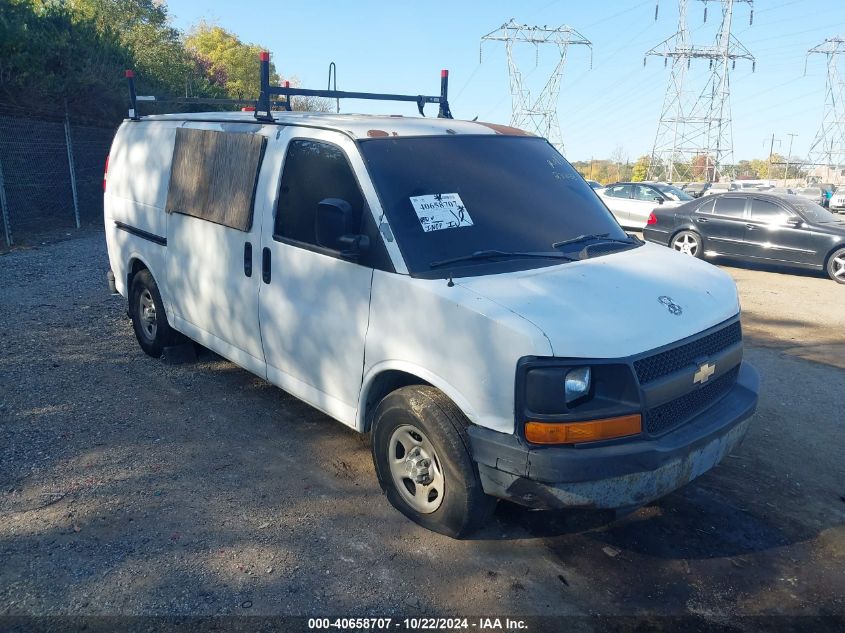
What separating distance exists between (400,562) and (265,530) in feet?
2.57

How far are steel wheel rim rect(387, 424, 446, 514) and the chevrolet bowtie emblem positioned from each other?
1.39m

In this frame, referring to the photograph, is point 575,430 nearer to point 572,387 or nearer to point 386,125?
point 572,387

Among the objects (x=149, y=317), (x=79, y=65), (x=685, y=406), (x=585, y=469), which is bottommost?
(x=149, y=317)

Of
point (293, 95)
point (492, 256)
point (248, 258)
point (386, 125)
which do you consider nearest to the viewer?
point (492, 256)

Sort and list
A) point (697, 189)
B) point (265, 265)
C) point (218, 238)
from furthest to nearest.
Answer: point (697, 189) → point (218, 238) → point (265, 265)

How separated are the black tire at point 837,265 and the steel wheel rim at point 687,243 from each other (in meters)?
2.34

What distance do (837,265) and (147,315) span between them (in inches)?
451

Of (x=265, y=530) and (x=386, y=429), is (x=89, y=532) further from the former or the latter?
(x=386, y=429)

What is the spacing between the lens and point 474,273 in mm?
3652

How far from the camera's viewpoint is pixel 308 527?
3816 millimetres

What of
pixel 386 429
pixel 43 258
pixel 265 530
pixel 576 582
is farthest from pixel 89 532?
pixel 43 258

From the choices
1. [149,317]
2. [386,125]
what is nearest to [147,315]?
[149,317]

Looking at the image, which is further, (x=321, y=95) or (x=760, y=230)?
(x=760, y=230)

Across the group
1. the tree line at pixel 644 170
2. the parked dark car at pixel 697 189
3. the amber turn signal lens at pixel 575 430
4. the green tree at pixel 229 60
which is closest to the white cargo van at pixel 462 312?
the amber turn signal lens at pixel 575 430
